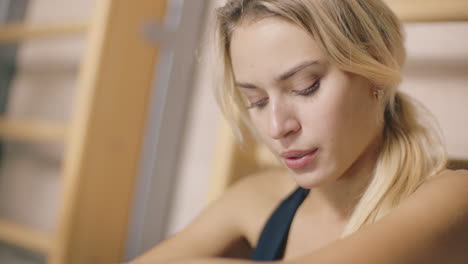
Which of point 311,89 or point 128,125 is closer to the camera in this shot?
point 311,89

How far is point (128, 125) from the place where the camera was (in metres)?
1.29

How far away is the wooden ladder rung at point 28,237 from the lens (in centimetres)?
121

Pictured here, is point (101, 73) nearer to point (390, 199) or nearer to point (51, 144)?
point (51, 144)

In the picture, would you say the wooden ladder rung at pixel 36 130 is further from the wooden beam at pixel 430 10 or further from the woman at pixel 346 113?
the wooden beam at pixel 430 10

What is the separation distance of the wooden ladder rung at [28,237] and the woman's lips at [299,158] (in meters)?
0.81

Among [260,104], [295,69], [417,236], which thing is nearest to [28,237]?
[260,104]

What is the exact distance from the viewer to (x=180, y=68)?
134cm

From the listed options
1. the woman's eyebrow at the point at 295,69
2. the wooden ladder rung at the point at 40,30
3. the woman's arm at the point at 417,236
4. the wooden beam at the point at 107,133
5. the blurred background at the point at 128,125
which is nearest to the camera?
the woman's arm at the point at 417,236

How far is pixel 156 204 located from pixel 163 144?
0.62 feet

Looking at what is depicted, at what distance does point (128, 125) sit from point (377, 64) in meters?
0.82

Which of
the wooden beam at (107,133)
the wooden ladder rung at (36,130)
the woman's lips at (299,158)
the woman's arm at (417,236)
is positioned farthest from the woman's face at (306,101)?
the wooden ladder rung at (36,130)

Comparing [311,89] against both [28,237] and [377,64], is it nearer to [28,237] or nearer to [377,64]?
[377,64]

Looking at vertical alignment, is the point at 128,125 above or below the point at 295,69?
below

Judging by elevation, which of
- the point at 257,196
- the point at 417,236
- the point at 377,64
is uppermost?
the point at 377,64
